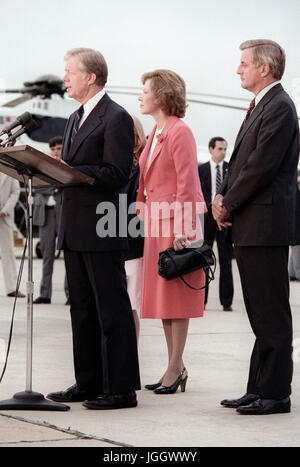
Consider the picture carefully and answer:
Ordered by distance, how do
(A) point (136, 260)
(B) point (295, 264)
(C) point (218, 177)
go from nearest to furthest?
(A) point (136, 260)
(C) point (218, 177)
(B) point (295, 264)

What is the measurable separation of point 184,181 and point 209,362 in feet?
5.39

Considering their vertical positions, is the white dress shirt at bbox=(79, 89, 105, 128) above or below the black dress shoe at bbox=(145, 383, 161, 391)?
above

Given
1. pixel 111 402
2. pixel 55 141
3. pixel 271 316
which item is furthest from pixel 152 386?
pixel 55 141

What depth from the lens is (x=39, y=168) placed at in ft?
15.3

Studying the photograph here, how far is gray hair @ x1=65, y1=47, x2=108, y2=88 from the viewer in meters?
4.91

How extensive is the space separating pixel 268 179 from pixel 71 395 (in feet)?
5.10

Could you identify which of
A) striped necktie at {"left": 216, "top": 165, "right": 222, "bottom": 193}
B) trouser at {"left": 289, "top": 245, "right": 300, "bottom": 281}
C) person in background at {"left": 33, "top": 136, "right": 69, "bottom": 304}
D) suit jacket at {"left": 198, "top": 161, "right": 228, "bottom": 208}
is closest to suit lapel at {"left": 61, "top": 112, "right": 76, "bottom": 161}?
suit jacket at {"left": 198, "top": 161, "right": 228, "bottom": 208}

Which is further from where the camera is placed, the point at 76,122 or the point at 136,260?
the point at 136,260

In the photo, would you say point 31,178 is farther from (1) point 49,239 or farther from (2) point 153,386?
(1) point 49,239

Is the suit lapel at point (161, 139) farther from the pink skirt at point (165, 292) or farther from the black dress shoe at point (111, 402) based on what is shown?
the black dress shoe at point (111, 402)

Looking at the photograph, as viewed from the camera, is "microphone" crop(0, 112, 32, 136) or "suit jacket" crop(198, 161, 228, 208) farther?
"suit jacket" crop(198, 161, 228, 208)

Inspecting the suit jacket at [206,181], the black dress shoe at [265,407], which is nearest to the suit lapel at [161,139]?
the black dress shoe at [265,407]

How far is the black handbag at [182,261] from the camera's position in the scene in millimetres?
5359

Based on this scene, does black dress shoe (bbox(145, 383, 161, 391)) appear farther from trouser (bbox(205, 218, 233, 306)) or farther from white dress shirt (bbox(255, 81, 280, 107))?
trouser (bbox(205, 218, 233, 306))
